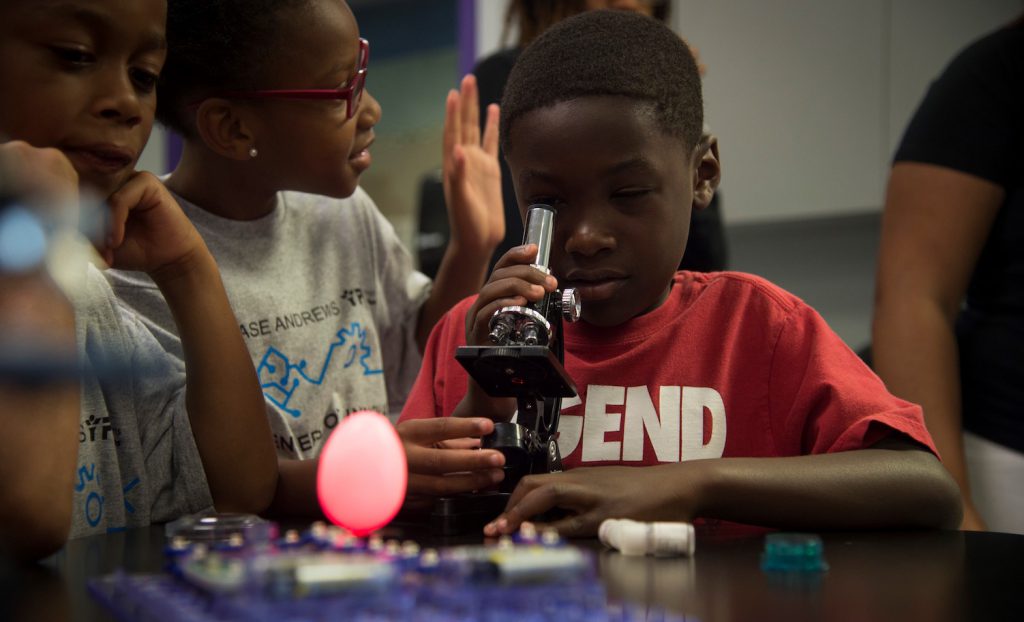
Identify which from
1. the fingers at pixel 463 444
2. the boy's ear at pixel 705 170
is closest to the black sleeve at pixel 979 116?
the boy's ear at pixel 705 170

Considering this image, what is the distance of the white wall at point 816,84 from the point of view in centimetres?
354

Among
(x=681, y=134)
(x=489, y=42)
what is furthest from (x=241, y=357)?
(x=489, y=42)

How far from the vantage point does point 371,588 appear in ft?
1.82

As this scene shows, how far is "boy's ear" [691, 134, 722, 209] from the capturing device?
1.43 meters

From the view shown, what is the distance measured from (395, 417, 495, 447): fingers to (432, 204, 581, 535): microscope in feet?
0.07

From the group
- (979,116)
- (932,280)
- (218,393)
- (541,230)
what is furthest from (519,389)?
(979,116)

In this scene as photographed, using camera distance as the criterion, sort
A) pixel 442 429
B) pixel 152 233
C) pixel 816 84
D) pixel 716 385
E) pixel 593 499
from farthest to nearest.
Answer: pixel 816 84 → pixel 716 385 → pixel 152 233 → pixel 442 429 → pixel 593 499

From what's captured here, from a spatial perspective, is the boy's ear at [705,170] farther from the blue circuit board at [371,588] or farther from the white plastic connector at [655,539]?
the blue circuit board at [371,588]

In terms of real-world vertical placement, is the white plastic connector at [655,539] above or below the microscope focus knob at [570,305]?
below

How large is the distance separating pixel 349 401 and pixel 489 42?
321cm

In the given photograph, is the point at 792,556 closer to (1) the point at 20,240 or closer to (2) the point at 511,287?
(2) the point at 511,287

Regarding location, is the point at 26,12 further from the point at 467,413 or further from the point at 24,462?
the point at 467,413

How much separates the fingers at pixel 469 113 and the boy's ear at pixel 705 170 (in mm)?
566

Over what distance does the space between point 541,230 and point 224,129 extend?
0.66 meters
